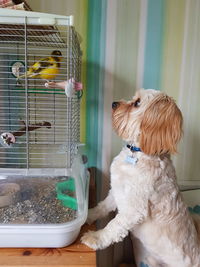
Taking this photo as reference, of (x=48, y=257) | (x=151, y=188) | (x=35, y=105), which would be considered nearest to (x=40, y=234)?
(x=48, y=257)

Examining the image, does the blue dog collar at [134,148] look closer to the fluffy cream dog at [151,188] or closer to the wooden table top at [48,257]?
the fluffy cream dog at [151,188]

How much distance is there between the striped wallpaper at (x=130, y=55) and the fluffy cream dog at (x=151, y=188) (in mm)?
314

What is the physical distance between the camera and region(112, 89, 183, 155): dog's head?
A: 0.86 meters

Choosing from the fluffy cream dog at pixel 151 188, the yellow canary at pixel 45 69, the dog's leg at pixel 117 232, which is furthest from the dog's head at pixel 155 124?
the yellow canary at pixel 45 69

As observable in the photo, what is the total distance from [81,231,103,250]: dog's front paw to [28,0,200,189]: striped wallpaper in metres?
0.52

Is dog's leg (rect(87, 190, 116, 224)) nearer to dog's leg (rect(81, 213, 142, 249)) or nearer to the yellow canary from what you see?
dog's leg (rect(81, 213, 142, 249))

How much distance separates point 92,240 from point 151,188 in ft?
0.84

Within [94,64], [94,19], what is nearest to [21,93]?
[94,64]

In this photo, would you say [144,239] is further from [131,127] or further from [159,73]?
[159,73]

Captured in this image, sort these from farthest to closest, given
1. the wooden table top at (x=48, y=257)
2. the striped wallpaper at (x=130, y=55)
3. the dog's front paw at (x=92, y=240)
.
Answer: the striped wallpaper at (x=130, y=55), the dog's front paw at (x=92, y=240), the wooden table top at (x=48, y=257)

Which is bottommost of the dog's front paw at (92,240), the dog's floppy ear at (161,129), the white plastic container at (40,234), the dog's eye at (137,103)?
the dog's front paw at (92,240)

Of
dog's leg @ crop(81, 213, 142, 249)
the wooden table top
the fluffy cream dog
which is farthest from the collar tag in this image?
the wooden table top

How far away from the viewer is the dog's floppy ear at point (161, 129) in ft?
2.81

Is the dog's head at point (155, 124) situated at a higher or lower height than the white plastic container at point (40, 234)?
higher
